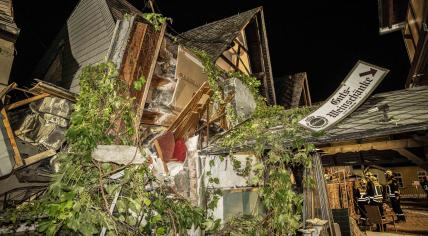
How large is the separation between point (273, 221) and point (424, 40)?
6090 millimetres

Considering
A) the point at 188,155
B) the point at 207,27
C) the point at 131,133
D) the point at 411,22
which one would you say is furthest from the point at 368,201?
the point at 131,133

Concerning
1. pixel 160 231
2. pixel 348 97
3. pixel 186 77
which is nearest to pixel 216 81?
pixel 186 77

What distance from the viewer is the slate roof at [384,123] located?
4.57 metres

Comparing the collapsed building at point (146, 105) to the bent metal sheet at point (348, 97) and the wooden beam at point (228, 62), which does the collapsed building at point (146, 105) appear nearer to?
the wooden beam at point (228, 62)

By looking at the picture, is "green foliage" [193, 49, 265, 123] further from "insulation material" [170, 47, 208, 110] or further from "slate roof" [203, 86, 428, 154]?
"slate roof" [203, 86, 428, 154]

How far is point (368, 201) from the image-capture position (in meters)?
12.8

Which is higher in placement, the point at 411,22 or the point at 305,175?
the point at 411,22

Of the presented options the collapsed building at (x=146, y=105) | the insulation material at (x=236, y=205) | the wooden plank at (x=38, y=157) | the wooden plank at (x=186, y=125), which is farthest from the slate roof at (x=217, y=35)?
the wooden plank at (x=38, y=157)

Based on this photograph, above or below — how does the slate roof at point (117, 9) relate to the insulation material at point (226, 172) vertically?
above

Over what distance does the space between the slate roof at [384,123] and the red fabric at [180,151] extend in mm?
529

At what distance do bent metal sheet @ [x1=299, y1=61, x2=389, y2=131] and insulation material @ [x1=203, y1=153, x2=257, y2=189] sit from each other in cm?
197

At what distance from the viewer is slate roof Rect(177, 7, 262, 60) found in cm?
923

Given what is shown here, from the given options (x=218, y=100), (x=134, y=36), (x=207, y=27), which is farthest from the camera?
(x=207, y=27)

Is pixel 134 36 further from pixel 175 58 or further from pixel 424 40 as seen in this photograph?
pixel 424 40
